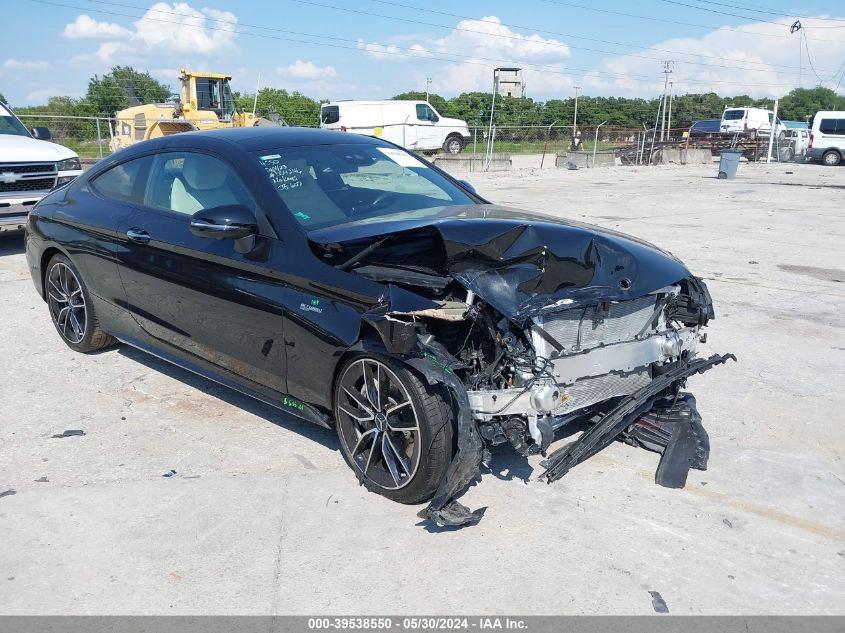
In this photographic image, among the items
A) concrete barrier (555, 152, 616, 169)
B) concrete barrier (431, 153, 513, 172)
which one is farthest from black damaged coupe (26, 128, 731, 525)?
A: concrete barrier (555, 152, 616, 169)

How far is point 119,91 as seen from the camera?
4616 centimetres

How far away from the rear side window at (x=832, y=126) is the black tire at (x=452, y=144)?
17.2m

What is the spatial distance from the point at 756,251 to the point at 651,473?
7.67 m

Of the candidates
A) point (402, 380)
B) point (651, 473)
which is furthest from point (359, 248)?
point (651, 473)

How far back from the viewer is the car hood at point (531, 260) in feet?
11.3

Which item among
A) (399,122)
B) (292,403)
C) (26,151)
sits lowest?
(292,403)

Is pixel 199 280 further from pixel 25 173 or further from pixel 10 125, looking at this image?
pixel 10 125

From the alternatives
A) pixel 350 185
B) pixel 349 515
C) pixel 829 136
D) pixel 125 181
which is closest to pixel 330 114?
pixel 829 136

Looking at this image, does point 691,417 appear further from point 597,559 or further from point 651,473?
point 597,559

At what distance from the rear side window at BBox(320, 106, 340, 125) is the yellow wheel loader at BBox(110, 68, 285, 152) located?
4287 millimetres

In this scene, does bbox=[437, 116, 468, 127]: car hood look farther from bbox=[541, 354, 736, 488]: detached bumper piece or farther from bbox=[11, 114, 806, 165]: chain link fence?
bbox=[541, 354, 736, 488]: detached bumper piece

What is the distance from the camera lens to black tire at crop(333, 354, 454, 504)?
3383 millimetres

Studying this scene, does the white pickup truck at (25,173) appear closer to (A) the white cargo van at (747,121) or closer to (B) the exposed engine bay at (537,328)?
(B) the exposed engine bay at (537,328)

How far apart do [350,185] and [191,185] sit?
1.00 metres
